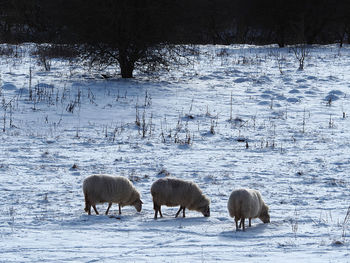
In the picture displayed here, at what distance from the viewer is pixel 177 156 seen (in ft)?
35.1

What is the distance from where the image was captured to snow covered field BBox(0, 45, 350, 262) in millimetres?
6230

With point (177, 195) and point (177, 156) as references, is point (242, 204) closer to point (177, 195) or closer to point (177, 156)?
point (177, 195)

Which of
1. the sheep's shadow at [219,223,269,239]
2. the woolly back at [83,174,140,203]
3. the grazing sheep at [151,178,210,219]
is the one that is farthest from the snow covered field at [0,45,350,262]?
the woolly back at [83,174,140,203]

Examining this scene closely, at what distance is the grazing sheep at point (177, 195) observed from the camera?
7.63 m

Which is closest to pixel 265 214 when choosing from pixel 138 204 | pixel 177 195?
pixel 177 195

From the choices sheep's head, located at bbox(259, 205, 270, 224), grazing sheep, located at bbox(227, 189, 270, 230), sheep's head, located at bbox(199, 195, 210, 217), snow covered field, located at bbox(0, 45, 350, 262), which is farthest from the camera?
sheep's head, located at bbox(199, 195, 210, 217)

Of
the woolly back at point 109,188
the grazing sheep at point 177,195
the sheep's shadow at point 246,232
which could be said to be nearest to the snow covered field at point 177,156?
the sheep's shadow at point 246,232

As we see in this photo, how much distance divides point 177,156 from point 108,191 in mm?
3234

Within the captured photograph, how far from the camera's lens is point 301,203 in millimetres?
8328

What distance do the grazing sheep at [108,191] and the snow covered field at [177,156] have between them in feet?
0.70

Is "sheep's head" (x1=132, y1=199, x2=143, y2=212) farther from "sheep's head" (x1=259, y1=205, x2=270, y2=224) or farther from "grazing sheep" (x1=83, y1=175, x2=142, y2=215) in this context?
"sheep's head" (x1=259, y1=205, x2=270, y2=224)

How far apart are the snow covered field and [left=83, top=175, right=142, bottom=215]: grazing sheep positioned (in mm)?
213

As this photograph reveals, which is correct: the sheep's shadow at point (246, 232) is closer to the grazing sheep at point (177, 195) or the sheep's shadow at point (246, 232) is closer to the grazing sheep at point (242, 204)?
the grazing sheep at point (242, 204)

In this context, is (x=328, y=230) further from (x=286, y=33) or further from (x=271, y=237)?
(x=286, y=33)
